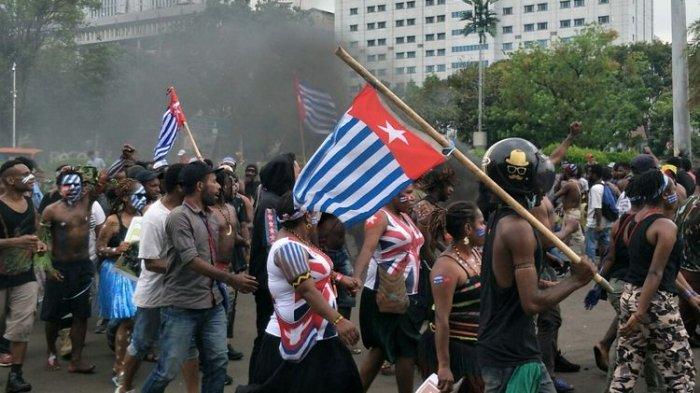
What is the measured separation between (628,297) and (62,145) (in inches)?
2102

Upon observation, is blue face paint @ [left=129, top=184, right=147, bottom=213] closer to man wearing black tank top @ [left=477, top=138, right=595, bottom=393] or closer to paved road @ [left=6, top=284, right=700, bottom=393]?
paved road @ [left=6, top=284, right=700, bottom=393]

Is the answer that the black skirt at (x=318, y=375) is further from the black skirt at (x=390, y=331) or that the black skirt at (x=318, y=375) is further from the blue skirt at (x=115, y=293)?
the blue skirt at (x=115, y=293)

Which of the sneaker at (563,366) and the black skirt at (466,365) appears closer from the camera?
the black skirt at (466,365)

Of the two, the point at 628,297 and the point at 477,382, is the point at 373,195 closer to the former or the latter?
the point at 477,382

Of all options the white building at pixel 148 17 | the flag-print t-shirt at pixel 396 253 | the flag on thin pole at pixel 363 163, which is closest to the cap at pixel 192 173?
the flag-print t-shirt at pixel 396 253

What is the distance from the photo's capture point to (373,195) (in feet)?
14.8

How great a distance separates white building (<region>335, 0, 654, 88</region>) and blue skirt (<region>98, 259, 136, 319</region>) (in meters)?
115

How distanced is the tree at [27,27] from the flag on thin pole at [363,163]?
162 feet

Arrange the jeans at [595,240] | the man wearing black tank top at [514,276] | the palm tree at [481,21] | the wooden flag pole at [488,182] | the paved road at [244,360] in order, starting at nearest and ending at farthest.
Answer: the wooden flag pole at [488,182] < the man wearing black tank top at [514,276] < the paved road at [244,360] < the jeans at [595,240] < the palm tree at [481,21]

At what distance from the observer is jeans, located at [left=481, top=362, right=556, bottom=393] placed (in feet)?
13.3

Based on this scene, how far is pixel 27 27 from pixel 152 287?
48667 millimetres

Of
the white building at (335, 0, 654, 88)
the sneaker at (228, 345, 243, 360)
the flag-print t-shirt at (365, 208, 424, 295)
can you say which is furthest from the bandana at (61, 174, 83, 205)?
the white building at (335, 0, 654, 88)

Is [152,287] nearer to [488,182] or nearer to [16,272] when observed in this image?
[16,272]

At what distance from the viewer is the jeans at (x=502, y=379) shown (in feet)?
13.3
